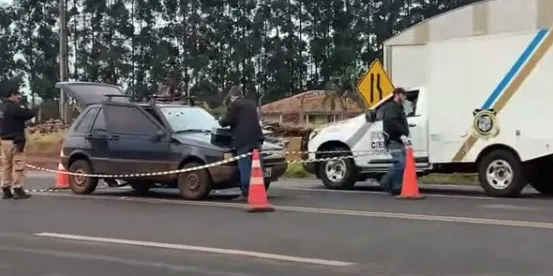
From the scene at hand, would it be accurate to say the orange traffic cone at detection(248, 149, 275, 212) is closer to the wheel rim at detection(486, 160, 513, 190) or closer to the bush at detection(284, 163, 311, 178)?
the wheel rim at detection(486, 160, 513, 190)

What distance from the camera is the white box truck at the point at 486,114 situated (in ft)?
49.9

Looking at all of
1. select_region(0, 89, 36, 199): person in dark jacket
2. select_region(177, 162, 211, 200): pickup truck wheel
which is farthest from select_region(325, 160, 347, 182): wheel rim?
select_region(0, 89, 36, 199): person in dark jacket


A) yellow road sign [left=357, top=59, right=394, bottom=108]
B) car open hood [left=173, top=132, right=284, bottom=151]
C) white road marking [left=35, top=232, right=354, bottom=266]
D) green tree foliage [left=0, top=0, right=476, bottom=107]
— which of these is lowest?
white road marking [left=35, top=232, right=354, bottom=266]

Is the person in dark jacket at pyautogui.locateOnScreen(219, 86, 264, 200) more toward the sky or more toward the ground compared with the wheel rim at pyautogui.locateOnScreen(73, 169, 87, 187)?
more toward the sky

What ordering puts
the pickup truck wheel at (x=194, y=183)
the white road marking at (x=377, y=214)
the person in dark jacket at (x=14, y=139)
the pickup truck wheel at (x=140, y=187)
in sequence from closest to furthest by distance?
the white road marking at (x=377, y=214) < the pickup truck wheel at (x=194, y=183) < the person in dark jacket at (x=14, y=139) < the pickup truck wheel at (x=140, y=187)

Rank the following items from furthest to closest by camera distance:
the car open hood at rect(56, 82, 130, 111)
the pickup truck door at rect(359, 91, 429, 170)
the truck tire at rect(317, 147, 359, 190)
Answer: the car open hood at rect(56, 82, 130, 111) → the truck tire at rect(317, 147, 359, 190) → the pickup truck door at rect(359, 91, 429, 170)

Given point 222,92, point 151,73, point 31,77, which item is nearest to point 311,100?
point 222,92

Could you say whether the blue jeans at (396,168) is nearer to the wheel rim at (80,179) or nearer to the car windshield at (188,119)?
the car windshield at (188,119)

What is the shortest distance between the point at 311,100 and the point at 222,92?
11315 millimetres

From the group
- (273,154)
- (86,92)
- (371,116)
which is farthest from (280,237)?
(86,92)

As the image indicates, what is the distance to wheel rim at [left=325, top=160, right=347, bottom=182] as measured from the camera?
17312mm

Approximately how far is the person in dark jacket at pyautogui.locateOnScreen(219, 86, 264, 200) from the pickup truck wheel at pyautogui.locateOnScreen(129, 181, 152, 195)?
215 cm

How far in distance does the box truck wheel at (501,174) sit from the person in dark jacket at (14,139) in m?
7.27

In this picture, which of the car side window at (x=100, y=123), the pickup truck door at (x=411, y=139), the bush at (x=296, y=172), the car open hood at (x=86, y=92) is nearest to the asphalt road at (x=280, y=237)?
the car side window at (x=100, y=123)
